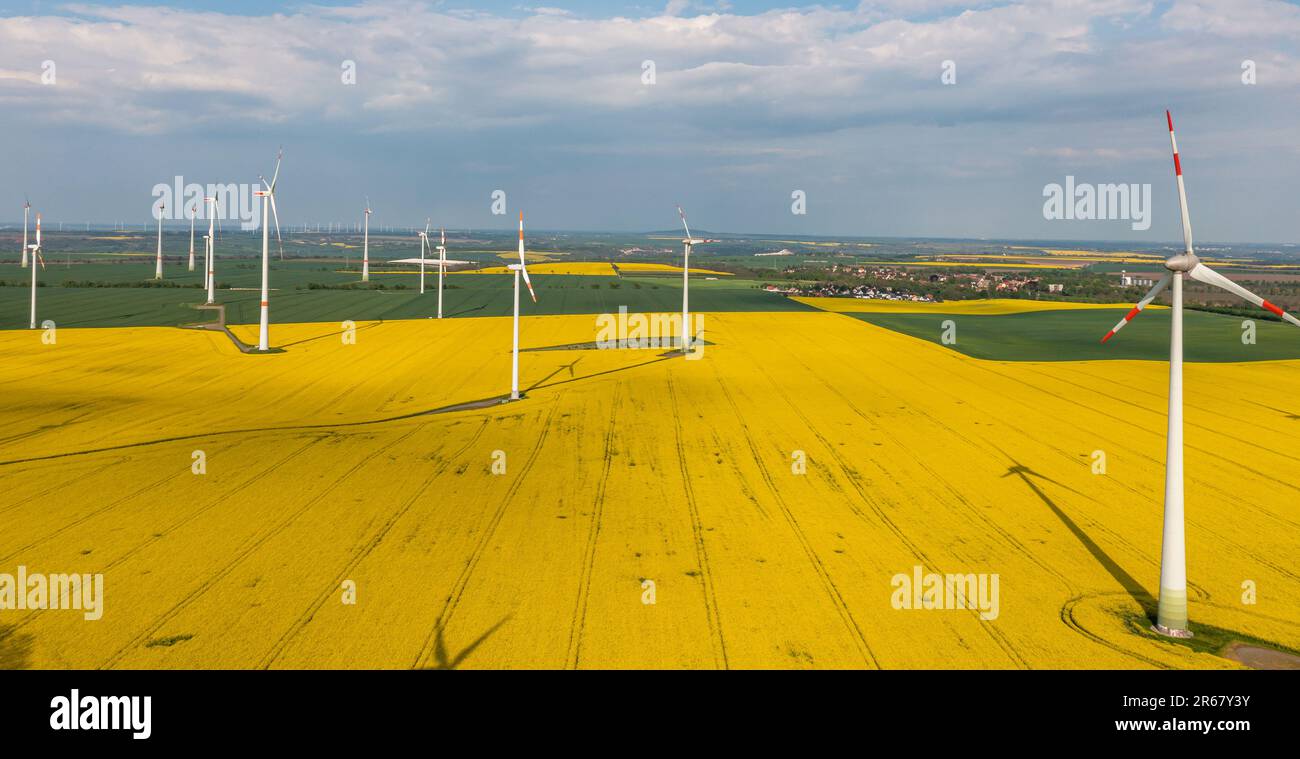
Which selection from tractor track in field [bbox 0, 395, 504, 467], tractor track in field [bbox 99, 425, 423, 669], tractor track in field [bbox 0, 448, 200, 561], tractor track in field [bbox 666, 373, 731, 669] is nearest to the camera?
tractor track in field [bbox 99, 425, 423, 669]

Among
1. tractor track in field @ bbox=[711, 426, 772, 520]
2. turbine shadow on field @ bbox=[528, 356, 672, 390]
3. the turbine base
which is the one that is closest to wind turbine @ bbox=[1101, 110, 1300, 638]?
the turbine base

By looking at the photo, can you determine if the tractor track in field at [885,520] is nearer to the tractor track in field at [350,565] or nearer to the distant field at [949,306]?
the tractor track in field at [350,565]

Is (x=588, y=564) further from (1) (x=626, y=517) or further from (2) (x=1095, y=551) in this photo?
(2) (x=1095, y=551)

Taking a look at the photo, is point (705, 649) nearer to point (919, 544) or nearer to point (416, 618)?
point (416, 618)

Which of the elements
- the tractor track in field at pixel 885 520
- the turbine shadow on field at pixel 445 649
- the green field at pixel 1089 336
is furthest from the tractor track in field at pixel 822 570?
the green field at pixel 1089 336

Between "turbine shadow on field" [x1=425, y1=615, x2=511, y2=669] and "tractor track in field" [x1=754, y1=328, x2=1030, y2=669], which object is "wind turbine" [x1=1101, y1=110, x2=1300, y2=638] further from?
"turbine shadow on field" [x1=425, y1=615, x2=511, y2=669]
